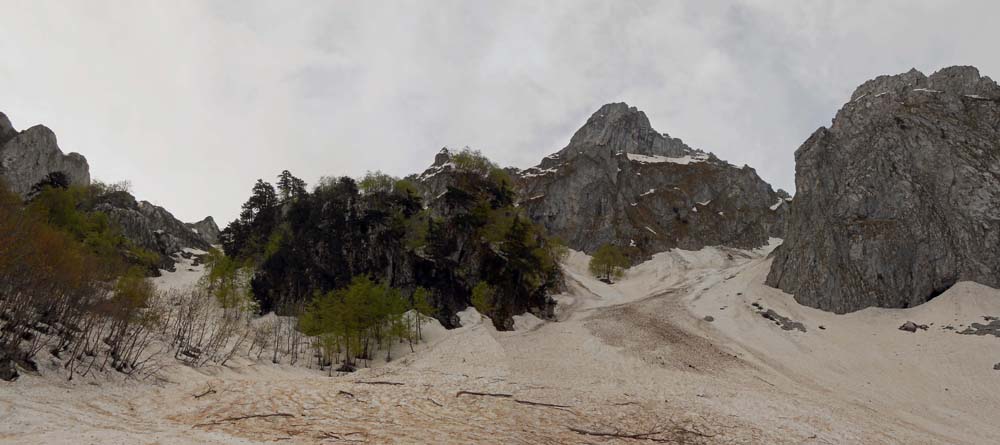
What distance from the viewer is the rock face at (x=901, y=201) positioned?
4228cm

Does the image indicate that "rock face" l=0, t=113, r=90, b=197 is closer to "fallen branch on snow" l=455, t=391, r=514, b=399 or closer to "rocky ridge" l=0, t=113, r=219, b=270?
"rocky ridge" l=0, t=113, r=219, b=270

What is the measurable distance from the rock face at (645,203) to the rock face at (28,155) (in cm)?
10604

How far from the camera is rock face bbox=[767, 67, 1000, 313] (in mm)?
42281

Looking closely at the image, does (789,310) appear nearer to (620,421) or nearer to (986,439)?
(986,439)

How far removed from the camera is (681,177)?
154000 mm

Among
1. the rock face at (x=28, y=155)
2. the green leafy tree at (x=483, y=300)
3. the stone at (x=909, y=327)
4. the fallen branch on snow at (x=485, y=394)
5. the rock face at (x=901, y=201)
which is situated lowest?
the fallen branch on snow at (x=485, y=394)

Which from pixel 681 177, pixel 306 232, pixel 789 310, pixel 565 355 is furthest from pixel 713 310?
pixel 681 177

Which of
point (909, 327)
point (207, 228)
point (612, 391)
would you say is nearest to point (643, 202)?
point (909, 327)

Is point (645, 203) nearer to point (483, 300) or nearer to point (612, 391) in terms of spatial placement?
point (483, 300)

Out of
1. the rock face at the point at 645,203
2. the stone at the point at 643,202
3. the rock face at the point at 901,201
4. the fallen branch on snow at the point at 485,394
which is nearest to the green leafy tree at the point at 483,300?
the fallen branch on snow at the point at 485,394

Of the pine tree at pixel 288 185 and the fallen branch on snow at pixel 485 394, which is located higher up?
the pine tree at pixel 288 185

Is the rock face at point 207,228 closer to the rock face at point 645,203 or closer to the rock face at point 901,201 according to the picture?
the rock face at point 645,203

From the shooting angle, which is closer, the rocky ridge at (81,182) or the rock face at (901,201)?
the rock face at (901,201)

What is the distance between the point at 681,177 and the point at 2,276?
519 ft
